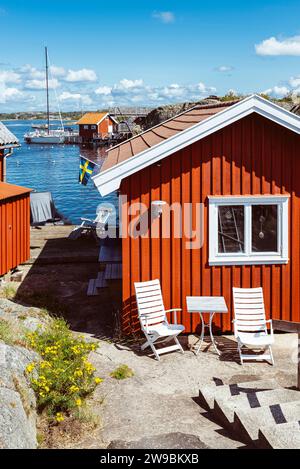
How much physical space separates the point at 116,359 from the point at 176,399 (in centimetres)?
175

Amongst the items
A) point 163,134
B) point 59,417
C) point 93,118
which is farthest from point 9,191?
point 93,118

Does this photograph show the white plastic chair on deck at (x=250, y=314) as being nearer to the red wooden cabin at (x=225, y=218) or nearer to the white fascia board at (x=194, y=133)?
the red wooden cabin at (x=225, y=218)

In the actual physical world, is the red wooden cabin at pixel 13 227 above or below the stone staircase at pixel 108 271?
above

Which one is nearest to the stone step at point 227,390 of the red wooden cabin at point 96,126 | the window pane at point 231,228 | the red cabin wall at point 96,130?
the window pane at point 231,228

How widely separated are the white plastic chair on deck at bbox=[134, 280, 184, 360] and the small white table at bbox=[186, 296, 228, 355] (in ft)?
1.02

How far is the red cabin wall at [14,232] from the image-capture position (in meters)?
13.5

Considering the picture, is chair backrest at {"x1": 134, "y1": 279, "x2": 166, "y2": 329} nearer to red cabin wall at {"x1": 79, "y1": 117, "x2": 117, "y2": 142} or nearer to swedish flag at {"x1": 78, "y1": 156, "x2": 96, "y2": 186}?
swedish flag at {"x1": 78, "y1": 156, "x2": 96, "y2": 186}

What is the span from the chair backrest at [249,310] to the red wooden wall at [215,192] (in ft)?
1.14

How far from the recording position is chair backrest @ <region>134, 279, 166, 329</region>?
31.1ft

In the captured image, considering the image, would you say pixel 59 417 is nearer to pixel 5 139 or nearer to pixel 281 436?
pixel 281 436

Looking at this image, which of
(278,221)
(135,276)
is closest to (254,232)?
(278,221)

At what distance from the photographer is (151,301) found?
376 inches

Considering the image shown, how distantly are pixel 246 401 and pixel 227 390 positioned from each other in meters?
0.62

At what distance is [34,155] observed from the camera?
99812mm
